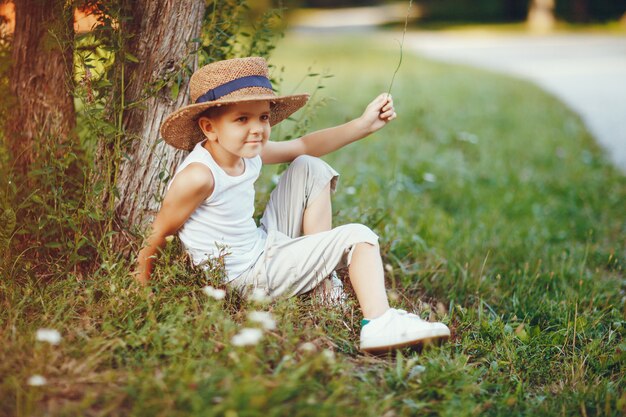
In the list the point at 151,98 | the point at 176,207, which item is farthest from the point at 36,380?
the point at 151,98

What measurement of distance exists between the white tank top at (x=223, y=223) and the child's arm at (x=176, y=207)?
50 millimetres

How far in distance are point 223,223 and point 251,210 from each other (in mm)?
178

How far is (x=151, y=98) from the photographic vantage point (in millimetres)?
3131

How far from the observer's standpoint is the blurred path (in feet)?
29.5

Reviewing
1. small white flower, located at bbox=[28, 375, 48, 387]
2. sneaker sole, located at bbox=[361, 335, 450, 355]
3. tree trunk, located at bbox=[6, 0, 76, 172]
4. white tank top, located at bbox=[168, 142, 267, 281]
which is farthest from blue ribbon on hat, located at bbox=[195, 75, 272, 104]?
small white flower, located at bbox=[28, 375, 48, 387]

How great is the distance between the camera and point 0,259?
9.72 ft

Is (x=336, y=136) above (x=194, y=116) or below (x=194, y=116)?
below

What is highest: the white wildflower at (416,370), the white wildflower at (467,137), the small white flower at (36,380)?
the small white flower at (36,380)

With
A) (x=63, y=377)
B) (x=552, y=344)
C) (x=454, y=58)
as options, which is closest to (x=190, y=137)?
(x=63, y=377)

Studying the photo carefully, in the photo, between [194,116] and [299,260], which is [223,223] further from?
[194,116]

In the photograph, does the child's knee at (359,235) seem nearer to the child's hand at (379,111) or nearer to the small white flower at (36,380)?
the child's hand at (379,111)

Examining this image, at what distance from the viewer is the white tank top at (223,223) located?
9.68ft

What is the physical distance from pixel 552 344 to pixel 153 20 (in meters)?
2.27

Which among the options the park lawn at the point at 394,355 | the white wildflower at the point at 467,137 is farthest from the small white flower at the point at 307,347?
the white wildflower at the point at 467,137
